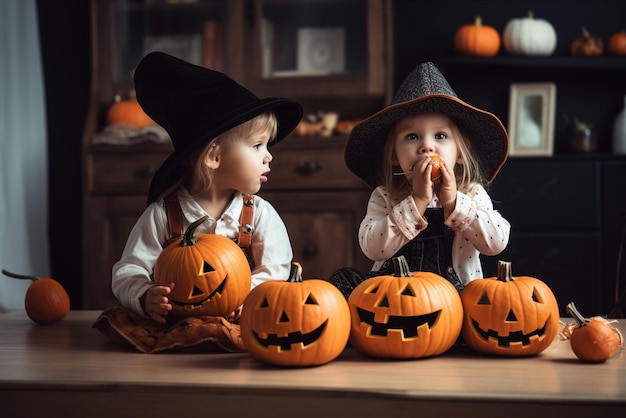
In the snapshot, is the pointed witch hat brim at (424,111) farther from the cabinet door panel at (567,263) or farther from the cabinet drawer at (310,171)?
the cabinet door panel at (567,263)

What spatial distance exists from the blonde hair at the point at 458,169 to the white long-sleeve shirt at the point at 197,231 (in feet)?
0.87

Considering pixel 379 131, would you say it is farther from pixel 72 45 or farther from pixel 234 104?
pixel 72 45

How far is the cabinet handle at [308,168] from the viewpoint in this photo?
309cm

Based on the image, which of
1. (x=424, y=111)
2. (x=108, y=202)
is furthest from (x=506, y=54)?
(x=424, y=111)

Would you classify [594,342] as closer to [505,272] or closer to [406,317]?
[505,272]

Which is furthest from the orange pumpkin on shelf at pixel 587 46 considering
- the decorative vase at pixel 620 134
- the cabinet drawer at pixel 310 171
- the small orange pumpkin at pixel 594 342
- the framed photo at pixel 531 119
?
the small orange pumpkin at pixel 594 342

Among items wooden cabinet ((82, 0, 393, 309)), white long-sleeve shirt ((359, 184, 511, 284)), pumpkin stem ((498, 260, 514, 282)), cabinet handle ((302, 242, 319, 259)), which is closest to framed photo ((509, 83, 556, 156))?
wooden cabinet ((82, 0, 393, 309))

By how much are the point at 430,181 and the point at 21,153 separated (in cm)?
255

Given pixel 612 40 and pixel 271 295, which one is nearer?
pixel 271 295

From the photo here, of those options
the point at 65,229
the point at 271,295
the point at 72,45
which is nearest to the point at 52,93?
the point at 72,45

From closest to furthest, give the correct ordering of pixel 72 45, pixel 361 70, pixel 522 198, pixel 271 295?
pixel 271 295
pixel 522 198
pixel 361 70
pixel 72 45

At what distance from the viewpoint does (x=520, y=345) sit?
4.08 feet

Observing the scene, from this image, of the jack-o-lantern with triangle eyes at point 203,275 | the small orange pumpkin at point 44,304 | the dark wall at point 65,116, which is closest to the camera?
the jack-o-lantern with triangle eyes at point 203,275

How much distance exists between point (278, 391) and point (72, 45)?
3205 millimetres
